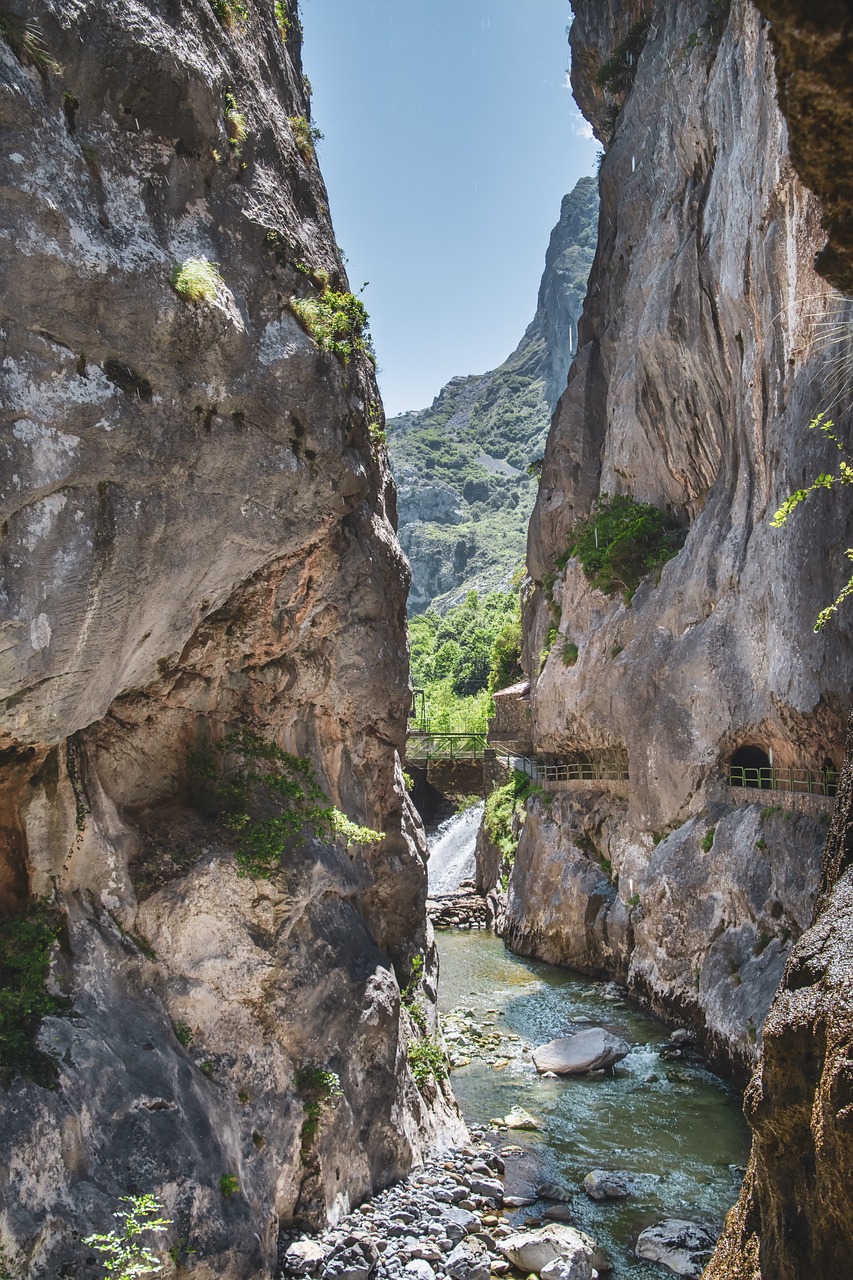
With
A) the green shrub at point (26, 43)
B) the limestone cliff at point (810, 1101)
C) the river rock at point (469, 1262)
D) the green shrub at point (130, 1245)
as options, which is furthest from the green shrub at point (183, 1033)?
the green shrub at point (26, 43)

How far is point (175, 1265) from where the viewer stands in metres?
7.53

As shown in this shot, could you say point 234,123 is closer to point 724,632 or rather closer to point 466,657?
point 724,632

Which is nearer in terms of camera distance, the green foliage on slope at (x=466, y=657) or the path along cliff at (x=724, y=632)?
the path along cliff at (x=724, y=632)

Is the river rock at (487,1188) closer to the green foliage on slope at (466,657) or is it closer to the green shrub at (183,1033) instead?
the green shrub at (183,1033)

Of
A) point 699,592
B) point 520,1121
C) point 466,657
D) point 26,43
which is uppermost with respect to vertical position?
point 26,43

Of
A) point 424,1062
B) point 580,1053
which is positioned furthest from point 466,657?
point 424,1062

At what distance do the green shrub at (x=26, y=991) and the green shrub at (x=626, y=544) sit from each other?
1994cm

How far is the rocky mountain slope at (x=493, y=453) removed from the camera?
13225 cm

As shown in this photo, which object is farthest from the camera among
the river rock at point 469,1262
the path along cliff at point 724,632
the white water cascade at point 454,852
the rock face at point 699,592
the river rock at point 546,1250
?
the white water cascade at point 454,852

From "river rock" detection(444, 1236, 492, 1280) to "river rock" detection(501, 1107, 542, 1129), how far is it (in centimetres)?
455

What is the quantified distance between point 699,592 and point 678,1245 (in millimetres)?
13817

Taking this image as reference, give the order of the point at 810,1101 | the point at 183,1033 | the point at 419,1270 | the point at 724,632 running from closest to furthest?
the point at 810,1101 < the point at 183,1033 < the point at 419,1270 < the point at 724,632

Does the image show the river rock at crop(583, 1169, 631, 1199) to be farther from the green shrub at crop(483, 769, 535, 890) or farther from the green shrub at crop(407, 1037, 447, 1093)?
the green shrub at crop(483, 769, 535, 890)

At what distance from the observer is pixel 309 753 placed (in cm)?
1341
